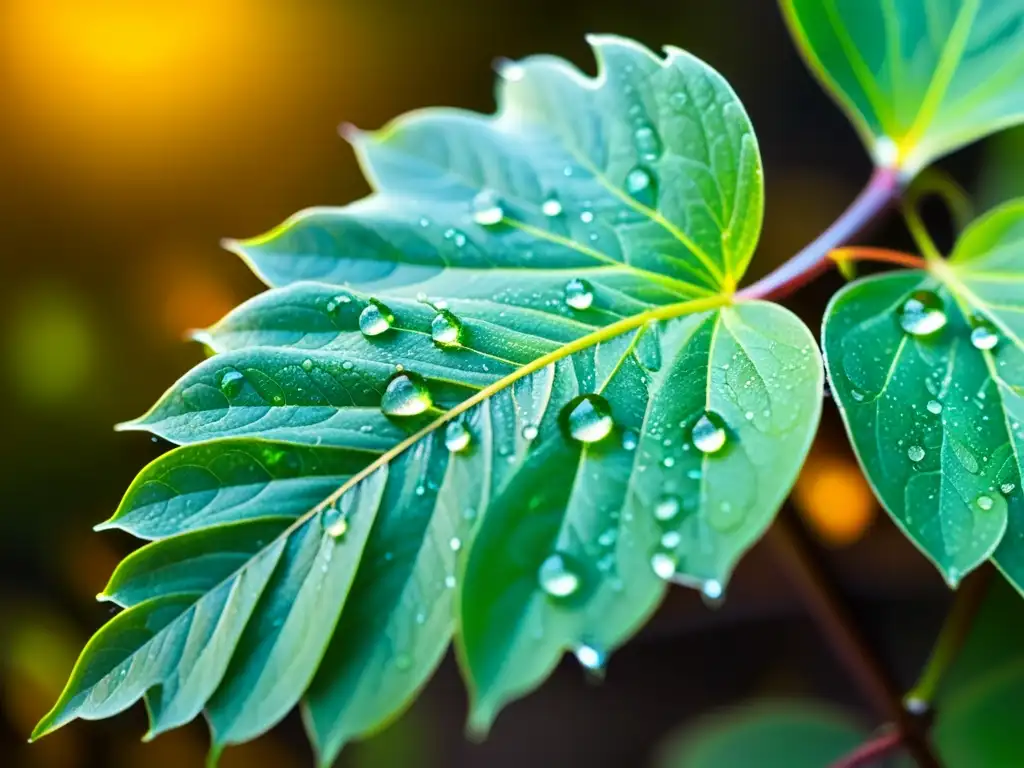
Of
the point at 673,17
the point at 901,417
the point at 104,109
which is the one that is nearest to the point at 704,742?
the point at 901,417

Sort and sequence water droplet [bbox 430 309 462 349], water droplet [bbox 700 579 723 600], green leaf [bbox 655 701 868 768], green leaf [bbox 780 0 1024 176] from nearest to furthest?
water droplet [bbox 700 579 723 600]
water droplet [bbox 430 309 462 349]
green leaf [bbox 780 0 1024 176]
green leaf [bbox 655 701 868 768]

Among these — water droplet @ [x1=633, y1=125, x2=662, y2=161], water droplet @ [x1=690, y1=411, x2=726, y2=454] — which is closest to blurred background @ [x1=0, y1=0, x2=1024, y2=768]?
water droplet @ [x1=633, y1=125, x2=662, y2=161]

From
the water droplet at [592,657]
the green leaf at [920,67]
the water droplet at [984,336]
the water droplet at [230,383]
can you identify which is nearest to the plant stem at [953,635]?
the water droplet at [984,336]

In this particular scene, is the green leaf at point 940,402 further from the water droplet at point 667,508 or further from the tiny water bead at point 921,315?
the water droplet at point 667,508

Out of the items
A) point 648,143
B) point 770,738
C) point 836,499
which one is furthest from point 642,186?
point 770,738

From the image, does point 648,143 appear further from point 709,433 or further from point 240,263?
point 240,263

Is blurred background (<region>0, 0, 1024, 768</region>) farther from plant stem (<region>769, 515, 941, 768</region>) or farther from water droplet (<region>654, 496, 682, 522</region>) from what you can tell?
water droplet (<region>654, 496, 682, 522</region>)
